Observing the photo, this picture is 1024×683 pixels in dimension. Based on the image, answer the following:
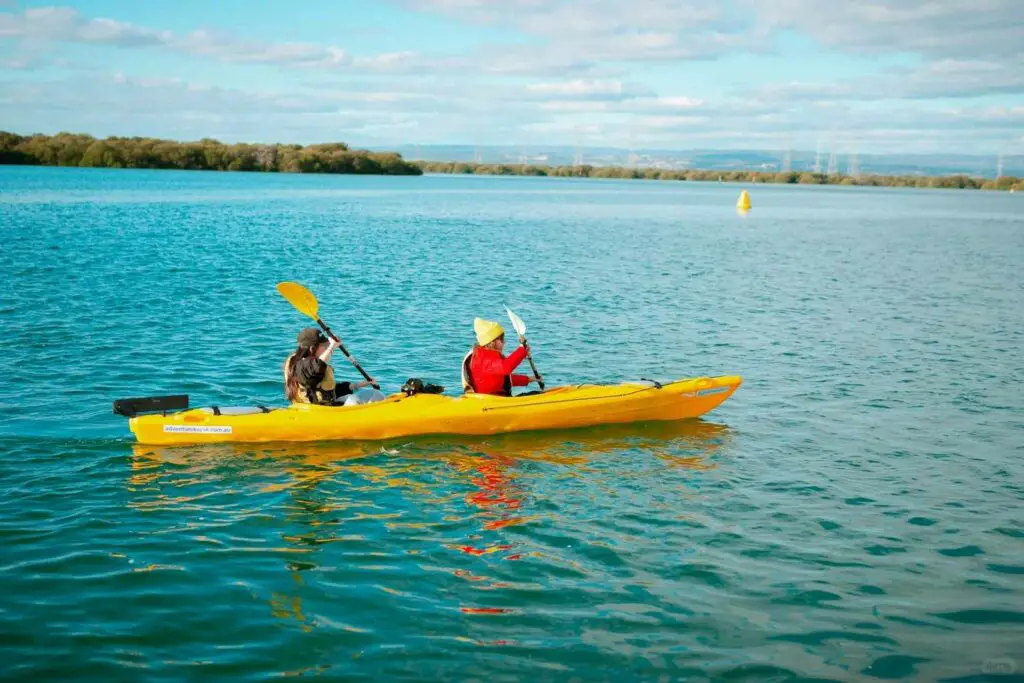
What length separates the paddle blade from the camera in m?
11.5

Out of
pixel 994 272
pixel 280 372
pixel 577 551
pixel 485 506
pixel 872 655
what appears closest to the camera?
pixel 872 655

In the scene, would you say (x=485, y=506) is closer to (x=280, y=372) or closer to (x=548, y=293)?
(x=280, y=372)

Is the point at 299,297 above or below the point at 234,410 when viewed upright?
above

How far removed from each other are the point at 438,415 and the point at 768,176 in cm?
13811

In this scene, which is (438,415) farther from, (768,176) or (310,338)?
(768,176)

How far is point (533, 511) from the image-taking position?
27.2 ft

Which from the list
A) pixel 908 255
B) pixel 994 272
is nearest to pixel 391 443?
pixel 994 272

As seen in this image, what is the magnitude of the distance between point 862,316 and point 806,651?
14968mm

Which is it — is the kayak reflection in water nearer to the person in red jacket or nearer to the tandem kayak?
the tandem kayak

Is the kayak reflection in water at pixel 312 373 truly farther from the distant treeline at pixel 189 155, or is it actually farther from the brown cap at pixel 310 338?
the distant treeline at pixel 189 155

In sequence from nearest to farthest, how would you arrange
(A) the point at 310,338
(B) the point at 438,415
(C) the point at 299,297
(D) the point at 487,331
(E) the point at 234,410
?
1. (A) the point at 310,338
2. (E) the point at 234,410
3. (B) the point at 438,415
4. (D) the point at 487,331
5. (C) the point at 299,297

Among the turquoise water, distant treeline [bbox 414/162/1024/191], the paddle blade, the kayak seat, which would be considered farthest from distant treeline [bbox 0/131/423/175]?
the kayak seat

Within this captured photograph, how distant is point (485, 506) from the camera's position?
8.40m

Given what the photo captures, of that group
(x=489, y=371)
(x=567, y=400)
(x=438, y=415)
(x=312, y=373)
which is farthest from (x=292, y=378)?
(x=567, y=400)
